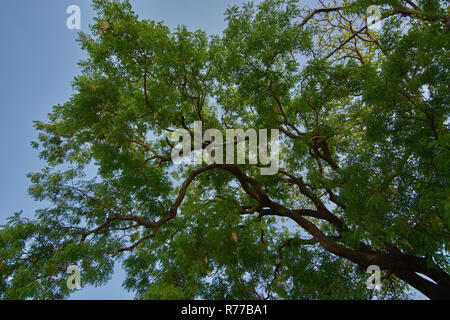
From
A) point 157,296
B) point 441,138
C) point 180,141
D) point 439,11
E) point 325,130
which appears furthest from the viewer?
point 180,141

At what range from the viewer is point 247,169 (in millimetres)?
6801

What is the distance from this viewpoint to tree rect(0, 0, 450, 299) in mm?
3711

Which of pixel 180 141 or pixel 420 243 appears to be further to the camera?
pixel 180 141

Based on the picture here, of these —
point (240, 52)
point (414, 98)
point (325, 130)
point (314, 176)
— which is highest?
point (240, 52)

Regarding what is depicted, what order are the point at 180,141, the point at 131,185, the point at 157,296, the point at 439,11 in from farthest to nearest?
the point at 180,141, the point at 131,185, the point at 439,11, the point at 157,296

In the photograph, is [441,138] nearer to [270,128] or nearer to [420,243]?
[420,243]

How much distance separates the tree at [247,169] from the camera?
12.2 ft

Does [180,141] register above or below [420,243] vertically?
above

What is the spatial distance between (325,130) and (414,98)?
2.26 meters

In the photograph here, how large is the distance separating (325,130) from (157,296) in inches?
177
